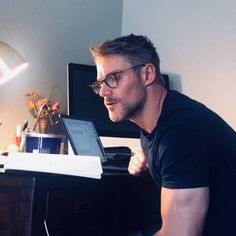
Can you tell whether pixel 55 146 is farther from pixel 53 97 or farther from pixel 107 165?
pixel 53 97

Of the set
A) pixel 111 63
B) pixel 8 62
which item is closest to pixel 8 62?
pixel 8 62

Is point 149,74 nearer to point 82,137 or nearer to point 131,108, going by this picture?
point 131,108

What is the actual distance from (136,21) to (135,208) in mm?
1117

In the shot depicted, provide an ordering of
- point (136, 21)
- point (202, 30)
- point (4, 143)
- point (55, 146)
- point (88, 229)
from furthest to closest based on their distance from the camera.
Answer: point (136, 21) → point (202, 30) → point (4, 143) → point (55, 146) → point (88, 229)

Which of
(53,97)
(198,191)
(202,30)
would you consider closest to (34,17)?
(53,97)

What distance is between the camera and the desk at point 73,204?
100 centimetres

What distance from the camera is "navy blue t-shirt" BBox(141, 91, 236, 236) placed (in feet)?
3.19

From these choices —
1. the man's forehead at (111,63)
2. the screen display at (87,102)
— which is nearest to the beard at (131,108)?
the man's forehead at (111,63)

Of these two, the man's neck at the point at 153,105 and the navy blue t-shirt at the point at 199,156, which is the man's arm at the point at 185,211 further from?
the man's neck at the point at 153,105

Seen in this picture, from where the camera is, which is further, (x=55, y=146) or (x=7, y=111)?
(x=7, y=111)

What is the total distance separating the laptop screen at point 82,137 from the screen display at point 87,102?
17 cm

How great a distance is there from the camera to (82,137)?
1.54 metres

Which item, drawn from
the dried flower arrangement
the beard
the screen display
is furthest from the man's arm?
the dried flower arrangement

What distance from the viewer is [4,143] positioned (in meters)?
1.78
